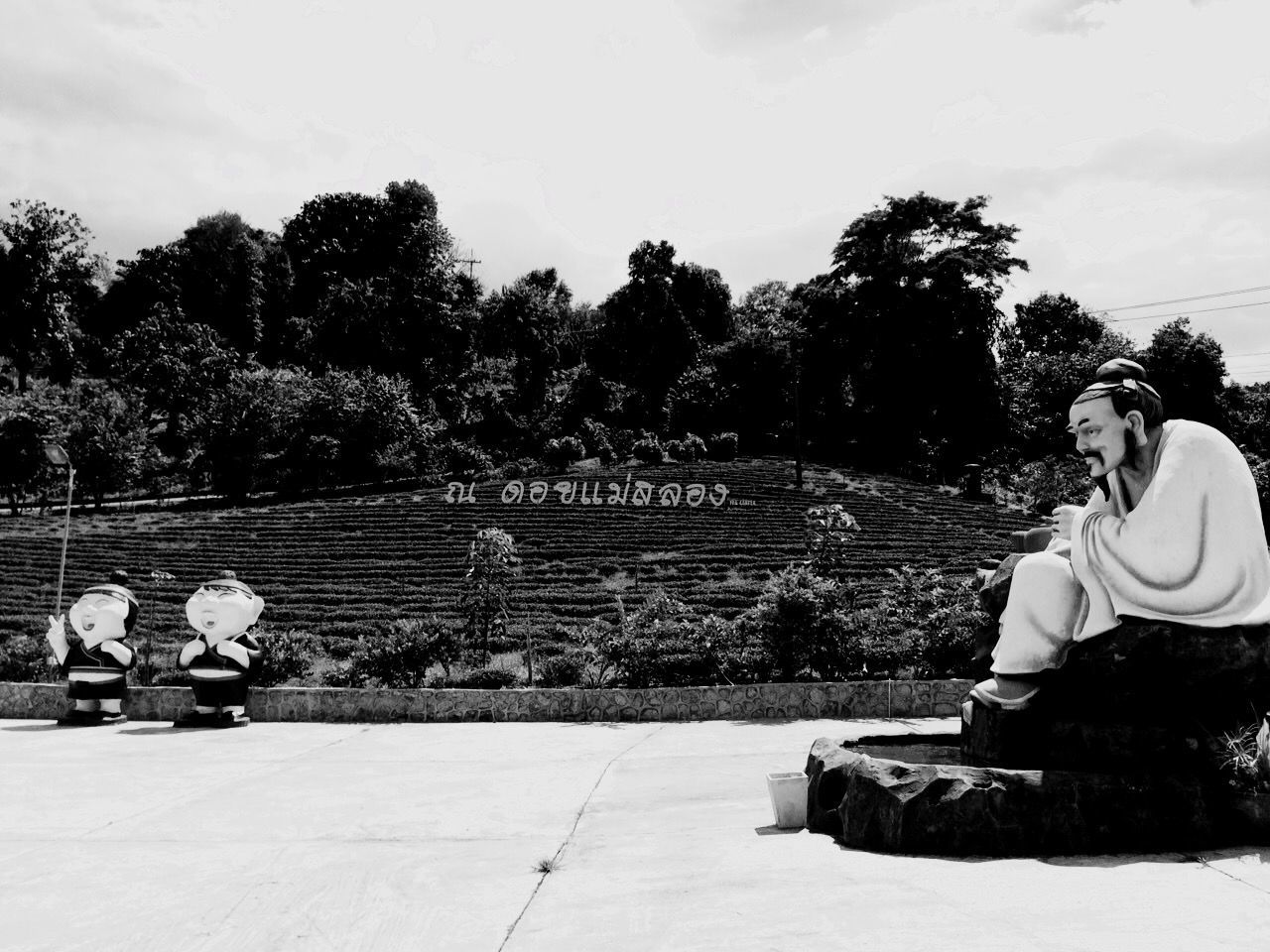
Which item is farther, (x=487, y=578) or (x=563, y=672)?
(x=487, y=578)

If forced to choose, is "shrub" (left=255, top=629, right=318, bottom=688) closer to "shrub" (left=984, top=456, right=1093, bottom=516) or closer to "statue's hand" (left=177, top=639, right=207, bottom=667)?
"statue's hand" (left=177, top=639, right=207, bottom=667)

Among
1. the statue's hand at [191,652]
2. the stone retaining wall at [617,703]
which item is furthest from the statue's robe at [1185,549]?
the statue's hand at [191,652]

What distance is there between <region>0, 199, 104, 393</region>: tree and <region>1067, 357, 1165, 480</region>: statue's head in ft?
154

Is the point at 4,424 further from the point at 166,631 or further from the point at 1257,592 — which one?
the point at 1257,592

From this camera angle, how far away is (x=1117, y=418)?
183 inches

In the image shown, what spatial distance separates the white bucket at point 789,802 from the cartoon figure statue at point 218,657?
6313mm

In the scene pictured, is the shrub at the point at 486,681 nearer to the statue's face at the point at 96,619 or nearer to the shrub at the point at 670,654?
the shrub at the point at 670,654

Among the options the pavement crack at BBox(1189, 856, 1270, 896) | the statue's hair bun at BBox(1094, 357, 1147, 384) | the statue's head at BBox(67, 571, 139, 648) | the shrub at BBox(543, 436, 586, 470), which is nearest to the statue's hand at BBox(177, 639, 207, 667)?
the statue's head at BBox(67, 571, 139, 648)

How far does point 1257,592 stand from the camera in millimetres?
4359

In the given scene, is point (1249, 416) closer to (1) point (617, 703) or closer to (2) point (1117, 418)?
(1) point (617, 703)

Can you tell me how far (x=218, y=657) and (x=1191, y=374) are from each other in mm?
36660

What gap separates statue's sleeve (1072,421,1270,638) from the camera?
14.2 ft

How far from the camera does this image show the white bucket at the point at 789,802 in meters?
4.76

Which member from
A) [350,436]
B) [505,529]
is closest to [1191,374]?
[505,529]
